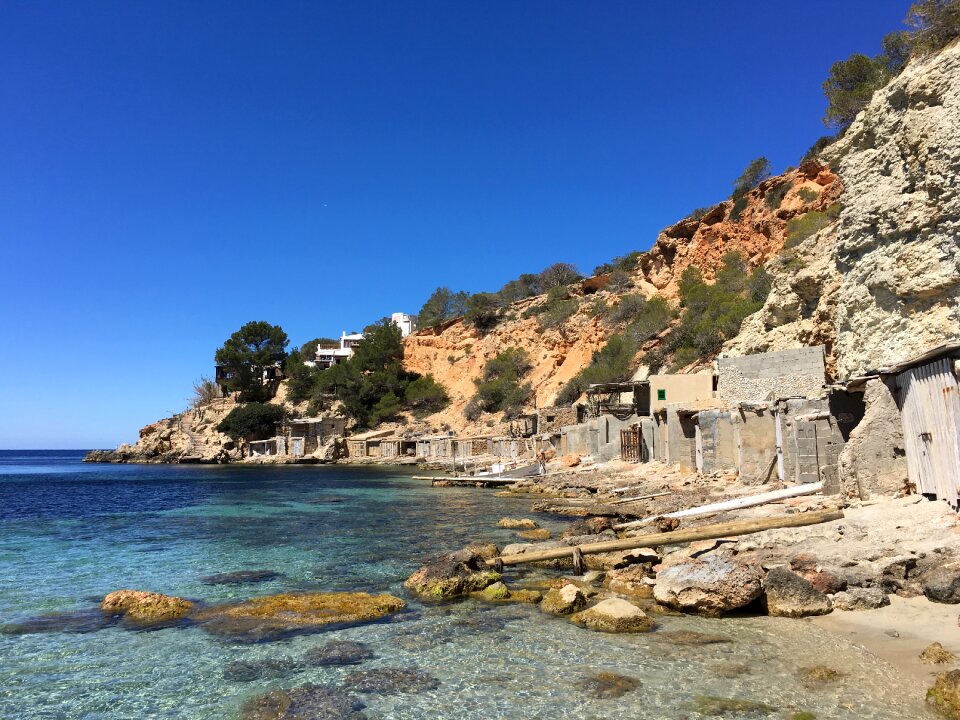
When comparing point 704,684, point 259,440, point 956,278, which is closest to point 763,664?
point 704,684

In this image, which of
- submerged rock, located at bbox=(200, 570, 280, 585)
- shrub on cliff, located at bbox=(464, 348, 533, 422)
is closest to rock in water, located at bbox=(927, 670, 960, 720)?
submerged rock, located at bbox=(200, 570, 280, 585)

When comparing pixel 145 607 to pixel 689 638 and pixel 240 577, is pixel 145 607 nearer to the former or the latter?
pixel 240 577

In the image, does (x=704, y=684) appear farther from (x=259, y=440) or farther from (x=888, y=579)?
(x=259, y=440)

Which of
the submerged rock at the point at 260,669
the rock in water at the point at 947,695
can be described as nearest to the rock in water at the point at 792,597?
the rock in water at the point at 947,695

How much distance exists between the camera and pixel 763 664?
6.27 m

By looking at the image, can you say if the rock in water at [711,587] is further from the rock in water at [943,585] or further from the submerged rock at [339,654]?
the submerged rock at [339,654]

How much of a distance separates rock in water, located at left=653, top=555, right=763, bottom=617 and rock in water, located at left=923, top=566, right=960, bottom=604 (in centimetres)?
175

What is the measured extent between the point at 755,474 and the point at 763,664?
1016cm

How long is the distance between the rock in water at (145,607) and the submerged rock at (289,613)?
346mm

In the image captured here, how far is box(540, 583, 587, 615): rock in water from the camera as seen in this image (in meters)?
8.50

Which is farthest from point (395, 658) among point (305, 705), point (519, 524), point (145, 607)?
point (519, 524)

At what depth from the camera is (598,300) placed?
55156mm

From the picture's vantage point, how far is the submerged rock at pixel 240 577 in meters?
11.2

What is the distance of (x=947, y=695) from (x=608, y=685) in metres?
2.72
